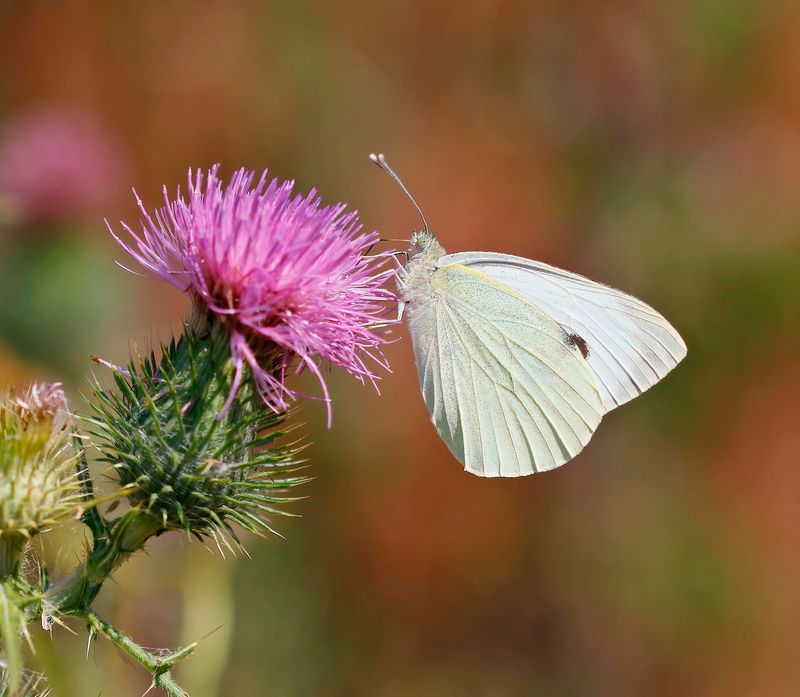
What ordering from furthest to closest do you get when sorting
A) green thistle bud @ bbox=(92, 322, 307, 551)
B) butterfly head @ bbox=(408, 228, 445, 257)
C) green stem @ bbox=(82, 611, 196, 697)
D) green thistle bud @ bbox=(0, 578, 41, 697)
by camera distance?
butterfly head @ bbox=(408, 228, 445, 257)
green thistle bud @ bbox=(92, 322, 307, 551)
green stem @ bbox=(82, 611, 196, 697)
green thistle bud @ bbox=(0, 578, 41, 697)

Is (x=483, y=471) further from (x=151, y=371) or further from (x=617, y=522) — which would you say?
(x=617, y=522)

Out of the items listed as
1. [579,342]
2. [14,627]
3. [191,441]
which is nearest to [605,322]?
[579,342]

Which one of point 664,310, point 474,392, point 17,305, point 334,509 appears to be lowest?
point 334,509

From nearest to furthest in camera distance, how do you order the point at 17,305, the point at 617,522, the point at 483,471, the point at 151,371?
the point at 151,371 → the point at 483,471 → the point at 17,305 → the point at 617,522

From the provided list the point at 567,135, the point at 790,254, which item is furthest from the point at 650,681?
the point at 567,135

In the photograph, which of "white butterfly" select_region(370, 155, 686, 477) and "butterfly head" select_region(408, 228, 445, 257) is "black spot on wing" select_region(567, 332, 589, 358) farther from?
"butterfly head" select_region(408, 228, 445, 257)

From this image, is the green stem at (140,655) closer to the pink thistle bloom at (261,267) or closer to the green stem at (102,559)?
the green stem at (102,559)

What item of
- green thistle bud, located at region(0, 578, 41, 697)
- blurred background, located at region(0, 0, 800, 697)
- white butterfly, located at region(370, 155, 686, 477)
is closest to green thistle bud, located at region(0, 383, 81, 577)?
green thistle bud, located at region(0, 578, 41, 697)
